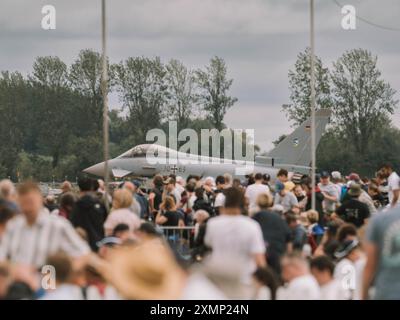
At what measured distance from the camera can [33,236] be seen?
38.9ft

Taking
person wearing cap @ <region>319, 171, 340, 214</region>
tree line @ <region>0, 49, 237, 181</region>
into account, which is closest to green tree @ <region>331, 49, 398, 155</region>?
tree line @ <region>0, 49, 237, 181</region>

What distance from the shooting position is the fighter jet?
57.4 metres

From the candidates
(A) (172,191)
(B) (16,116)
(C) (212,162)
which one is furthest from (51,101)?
(A) (172,191)

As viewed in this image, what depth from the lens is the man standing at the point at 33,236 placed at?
11789 mm

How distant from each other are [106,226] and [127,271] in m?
7.77

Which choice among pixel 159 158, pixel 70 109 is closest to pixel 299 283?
pixel 159 158

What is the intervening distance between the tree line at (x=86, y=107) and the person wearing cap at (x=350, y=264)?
7991 cm

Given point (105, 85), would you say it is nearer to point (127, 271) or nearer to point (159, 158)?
point (127, 271)

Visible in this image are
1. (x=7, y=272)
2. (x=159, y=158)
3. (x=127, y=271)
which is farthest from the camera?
(x=159, y=158)

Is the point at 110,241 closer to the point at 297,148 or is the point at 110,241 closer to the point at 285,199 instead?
the point at 285,199

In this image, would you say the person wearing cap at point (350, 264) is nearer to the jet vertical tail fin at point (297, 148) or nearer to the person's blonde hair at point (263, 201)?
the person's blonde hair at point (263, 201)

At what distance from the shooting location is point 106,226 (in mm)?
15328

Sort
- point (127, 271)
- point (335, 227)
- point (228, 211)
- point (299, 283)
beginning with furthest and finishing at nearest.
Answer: point (335, 227) → point (228, 211) → point (299, 283) → point (127, 271)
